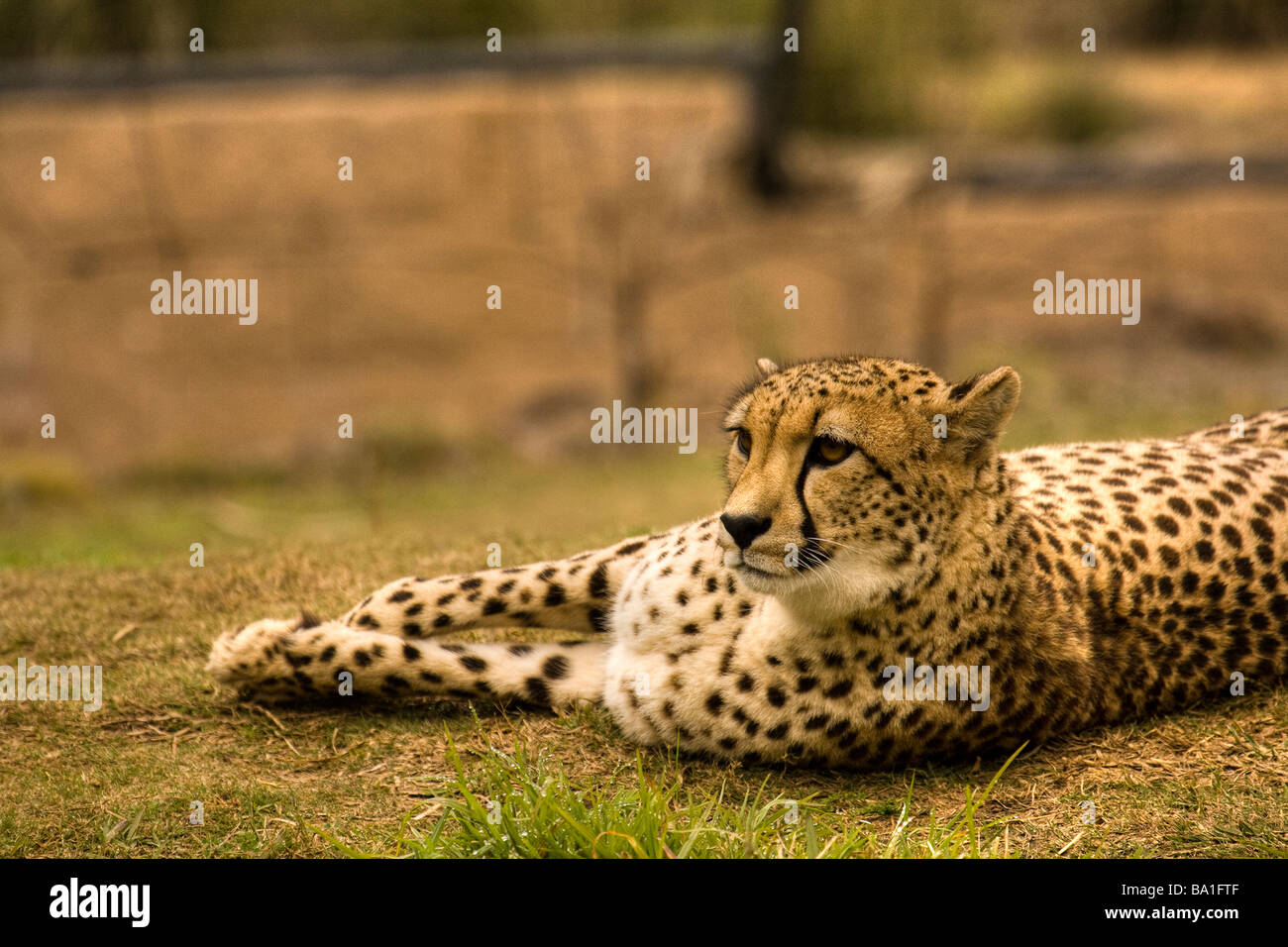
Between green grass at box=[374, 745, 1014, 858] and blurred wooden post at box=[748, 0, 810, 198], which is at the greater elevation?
blurred wooden post at box=[748, 0, 810, 198]

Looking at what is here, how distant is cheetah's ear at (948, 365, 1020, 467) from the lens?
3.24 metres

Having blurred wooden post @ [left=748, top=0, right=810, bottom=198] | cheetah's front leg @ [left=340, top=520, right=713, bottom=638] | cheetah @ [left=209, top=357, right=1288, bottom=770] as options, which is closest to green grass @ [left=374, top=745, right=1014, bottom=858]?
cheetah @ [left=209, top=357, right=1288, bottom=770]

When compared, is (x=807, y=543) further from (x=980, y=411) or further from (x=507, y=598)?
(x=507, y=598)

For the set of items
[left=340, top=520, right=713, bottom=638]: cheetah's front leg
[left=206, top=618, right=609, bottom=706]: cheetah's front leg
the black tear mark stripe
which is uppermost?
the black tear mark stripe

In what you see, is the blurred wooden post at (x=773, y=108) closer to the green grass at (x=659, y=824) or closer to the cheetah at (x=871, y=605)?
the cheetah at (x=871, y=605)

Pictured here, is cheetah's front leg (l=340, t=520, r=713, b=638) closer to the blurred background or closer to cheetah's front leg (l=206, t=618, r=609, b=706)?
cheetah's front leg (l=206, t=618, r=609, b=706)

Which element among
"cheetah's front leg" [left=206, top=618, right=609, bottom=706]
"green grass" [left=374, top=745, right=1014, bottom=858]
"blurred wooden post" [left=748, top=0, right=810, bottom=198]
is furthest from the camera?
"blurred wooden post" [left=748, top=0, right=810, bottom=198]

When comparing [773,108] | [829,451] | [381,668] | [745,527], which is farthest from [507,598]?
[773,108]

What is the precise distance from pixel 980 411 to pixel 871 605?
0.50 m

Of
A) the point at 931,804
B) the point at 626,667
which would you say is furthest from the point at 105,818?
the point at 931,804

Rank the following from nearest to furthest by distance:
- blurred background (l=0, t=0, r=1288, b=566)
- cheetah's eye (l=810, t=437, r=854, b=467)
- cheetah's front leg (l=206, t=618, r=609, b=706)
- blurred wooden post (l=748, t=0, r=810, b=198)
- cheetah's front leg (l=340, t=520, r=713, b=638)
Answer: cheetah's eye (l=810, t=437, r=854, b=467)
cheetah's front leg (l=206, t=618, r=609, b=706)
cheetah's front leg (l=340, t=520, r=713, b=638)
blurred background (l=0, t=0, r=1288, b=566)
blurred wooden post (l=748, t=0, r=810, b=198)

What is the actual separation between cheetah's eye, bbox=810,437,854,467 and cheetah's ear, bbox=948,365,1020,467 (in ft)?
0.84
